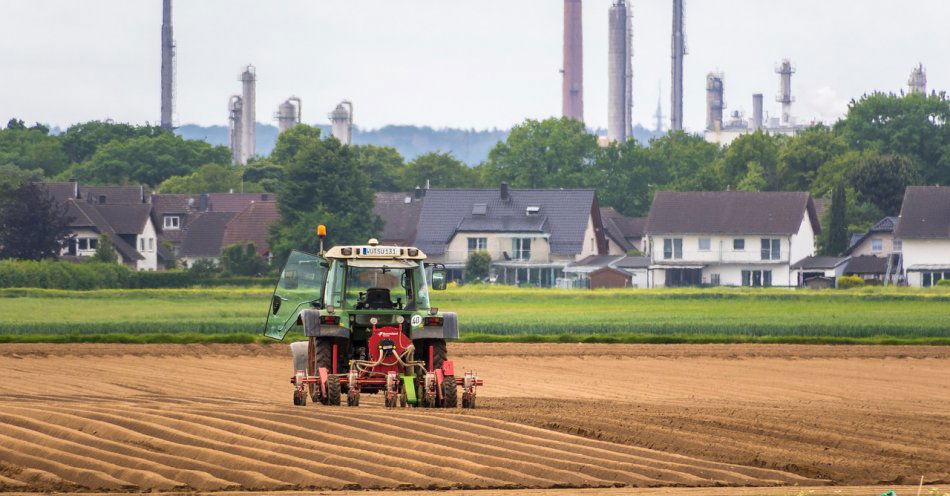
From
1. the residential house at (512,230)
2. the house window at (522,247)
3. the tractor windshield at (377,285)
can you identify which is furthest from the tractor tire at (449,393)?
the house window at (522,247)

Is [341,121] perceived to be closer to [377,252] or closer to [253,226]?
[253,226]

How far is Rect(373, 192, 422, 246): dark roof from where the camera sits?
101238 mm

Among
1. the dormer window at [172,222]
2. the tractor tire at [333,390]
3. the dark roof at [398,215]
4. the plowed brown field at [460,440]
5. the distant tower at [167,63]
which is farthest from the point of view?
the distant tower at [167,63]

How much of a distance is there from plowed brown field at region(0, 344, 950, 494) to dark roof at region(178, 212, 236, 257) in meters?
75.7

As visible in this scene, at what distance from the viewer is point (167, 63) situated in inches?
5300

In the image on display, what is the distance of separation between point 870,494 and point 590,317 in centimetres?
3581

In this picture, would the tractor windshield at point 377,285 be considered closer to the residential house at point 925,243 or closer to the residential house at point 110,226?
the residential house at point 110,226

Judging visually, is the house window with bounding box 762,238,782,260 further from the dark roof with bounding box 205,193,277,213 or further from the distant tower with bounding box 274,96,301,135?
the distant tower with bounding box 274,96,301,135

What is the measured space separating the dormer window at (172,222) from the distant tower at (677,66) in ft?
A: 163

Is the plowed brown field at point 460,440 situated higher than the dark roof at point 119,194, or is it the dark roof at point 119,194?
the dark roof at point 119,194

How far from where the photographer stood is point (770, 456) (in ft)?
55.8

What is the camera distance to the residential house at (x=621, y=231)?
4252 inches

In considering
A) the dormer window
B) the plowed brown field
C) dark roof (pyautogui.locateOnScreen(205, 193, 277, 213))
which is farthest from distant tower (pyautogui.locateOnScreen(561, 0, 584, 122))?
the plowed brown field

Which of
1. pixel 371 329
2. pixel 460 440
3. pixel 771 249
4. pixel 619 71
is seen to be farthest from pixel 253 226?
pixel 460 440
